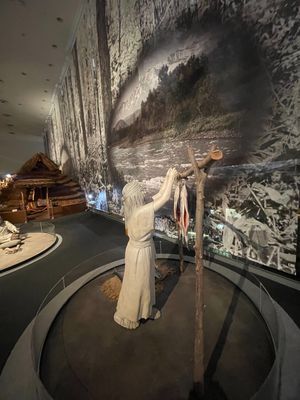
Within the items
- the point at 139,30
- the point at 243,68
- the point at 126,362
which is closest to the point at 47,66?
the point at 139,30

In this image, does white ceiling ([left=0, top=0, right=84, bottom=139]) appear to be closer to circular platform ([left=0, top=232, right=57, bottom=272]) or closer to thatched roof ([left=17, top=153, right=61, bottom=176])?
thatched roof ([left=17, top=153, right=61, bottom=176])

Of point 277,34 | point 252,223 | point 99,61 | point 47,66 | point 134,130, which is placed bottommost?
point 252,223

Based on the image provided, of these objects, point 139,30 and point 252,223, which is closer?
point 252,223

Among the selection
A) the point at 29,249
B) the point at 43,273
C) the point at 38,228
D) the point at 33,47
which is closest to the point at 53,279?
the point at 43,273

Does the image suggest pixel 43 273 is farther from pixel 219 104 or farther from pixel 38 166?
pixel 38 166

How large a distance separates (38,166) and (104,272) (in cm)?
693

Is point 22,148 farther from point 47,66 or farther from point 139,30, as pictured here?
point 139,30

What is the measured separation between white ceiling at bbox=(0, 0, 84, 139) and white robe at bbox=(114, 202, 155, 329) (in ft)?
28.5

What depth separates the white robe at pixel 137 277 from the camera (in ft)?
5.84

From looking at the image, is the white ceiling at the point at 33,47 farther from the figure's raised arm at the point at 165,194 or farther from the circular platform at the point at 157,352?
the circular platform at the point at 157,352

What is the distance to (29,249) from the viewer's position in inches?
158

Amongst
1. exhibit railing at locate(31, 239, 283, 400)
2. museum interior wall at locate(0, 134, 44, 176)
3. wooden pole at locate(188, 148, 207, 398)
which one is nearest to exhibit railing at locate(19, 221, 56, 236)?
exhibit railing at locate(31, 239, 283, 400)

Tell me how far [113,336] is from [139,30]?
18.9 ft

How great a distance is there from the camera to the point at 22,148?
18406 mm
